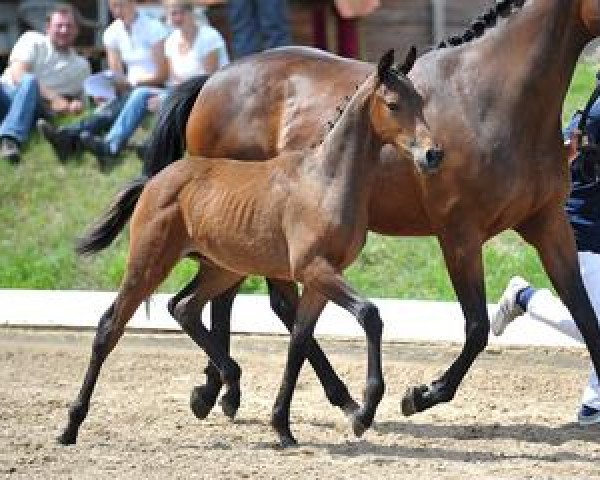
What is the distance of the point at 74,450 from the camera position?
6.98 m

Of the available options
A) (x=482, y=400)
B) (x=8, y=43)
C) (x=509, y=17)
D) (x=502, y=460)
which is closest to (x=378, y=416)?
(x=482, y=400)

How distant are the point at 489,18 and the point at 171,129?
5.93 ft

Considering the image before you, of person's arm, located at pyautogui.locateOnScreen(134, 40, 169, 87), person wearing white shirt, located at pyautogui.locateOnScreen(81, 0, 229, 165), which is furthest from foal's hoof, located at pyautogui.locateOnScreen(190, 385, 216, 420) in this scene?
person's arm, located at pyautogui.locateOnScreen(134, 40, 169, 87)

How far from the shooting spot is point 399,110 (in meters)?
6.72

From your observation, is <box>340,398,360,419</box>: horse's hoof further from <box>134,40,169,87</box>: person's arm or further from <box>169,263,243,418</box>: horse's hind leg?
<box>134,40,169,87</box>: person's arm

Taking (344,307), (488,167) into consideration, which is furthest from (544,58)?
(344,307)

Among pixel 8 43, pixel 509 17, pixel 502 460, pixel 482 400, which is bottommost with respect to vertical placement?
pixel 8 43

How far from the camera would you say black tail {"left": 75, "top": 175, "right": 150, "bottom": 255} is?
752cm

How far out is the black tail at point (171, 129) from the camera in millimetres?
8547

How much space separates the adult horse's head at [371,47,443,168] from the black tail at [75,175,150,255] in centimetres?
123

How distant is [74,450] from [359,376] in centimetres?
227

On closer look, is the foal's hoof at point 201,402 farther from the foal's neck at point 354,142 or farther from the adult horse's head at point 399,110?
the adult horse's head at point 399,110

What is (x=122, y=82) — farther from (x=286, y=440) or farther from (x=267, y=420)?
(x=286, y=440)

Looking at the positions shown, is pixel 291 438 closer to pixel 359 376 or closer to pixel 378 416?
pixel 378 416
